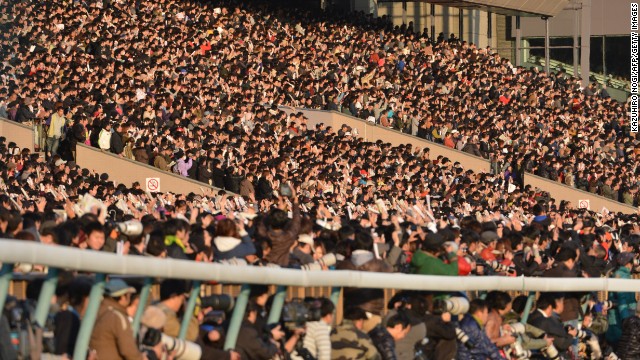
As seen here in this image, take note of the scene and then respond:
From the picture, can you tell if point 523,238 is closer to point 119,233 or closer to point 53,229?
point 119,233

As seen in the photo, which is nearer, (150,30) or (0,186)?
(0,186)

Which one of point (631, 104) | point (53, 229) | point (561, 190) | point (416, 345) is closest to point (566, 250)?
point (416, 345)

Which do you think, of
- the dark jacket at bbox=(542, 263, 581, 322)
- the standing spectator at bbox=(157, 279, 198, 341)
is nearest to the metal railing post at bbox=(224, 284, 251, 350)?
the standing spectator at bbox=(157, 279, 198, 341)

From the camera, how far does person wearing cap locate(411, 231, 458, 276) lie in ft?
47.1

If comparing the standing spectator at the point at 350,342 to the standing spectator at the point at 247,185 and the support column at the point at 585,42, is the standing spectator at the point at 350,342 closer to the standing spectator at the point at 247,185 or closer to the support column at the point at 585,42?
the standing spectator at the point at 247,185

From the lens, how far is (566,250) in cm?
1703

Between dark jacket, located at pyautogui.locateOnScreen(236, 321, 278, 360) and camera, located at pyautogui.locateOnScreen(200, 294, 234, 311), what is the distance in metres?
0.24

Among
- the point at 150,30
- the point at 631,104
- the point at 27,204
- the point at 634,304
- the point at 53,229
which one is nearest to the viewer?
the point at 53,229

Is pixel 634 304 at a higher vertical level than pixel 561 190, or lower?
higher

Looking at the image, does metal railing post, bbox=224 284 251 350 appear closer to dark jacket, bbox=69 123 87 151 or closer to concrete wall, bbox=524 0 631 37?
dark jacket, bbox=69 123 87 151

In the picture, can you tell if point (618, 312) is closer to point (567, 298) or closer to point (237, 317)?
point (567, 298)

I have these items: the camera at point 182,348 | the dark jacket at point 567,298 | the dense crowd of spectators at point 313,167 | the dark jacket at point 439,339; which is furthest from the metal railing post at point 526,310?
the camera at point 182,348

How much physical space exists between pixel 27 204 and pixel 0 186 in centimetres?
485

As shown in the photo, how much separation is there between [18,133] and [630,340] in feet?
62.1
